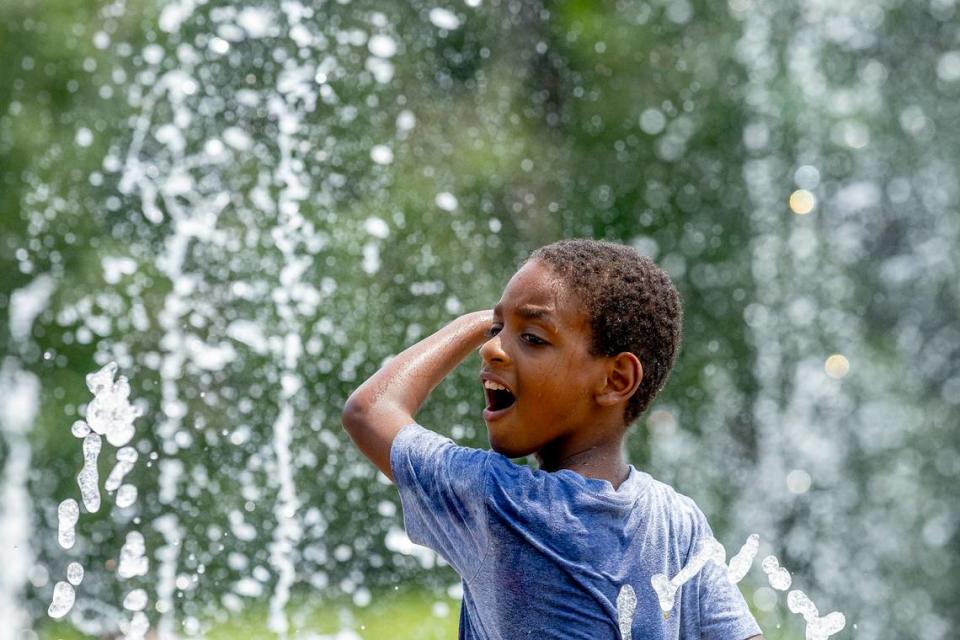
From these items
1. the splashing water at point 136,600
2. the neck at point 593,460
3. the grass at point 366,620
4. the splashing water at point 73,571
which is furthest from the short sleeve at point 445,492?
the splashing water at point 136,600

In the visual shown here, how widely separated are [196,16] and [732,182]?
3.52 m

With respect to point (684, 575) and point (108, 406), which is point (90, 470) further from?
point (684, 575)

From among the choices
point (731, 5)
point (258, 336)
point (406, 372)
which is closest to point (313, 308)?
point (258, 336)

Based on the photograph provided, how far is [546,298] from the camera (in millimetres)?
1688

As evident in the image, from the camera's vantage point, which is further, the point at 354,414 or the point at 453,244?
the point at 453,244

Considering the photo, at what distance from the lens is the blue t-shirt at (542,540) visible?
5.13 ft

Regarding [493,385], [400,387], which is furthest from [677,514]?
[400,387]

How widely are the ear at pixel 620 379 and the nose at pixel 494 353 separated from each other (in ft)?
0.43

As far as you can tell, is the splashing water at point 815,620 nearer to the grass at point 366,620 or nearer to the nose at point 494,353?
the nose at point 494,353

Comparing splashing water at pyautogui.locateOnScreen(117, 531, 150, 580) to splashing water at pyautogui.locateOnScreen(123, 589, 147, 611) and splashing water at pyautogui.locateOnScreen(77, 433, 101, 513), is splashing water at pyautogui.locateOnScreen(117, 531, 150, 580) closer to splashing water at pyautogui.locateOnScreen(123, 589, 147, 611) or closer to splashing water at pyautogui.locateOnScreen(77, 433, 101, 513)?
splashing water at pyautogui.locateOnScreen(123, 589, 147, 611)

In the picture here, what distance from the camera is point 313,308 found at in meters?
7.54

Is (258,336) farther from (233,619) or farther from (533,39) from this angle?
(533,39)

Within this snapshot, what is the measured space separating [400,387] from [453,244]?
5.91 metres

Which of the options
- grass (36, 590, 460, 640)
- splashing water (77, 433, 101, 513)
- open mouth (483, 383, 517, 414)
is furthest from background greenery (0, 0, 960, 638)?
open mouth (483, 383, 517, 414)
